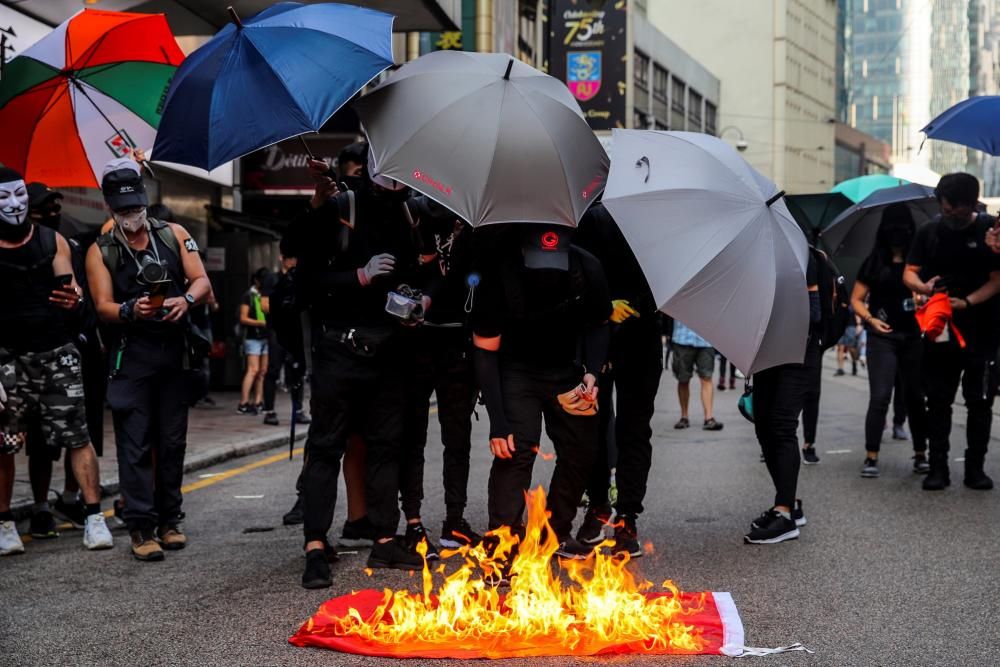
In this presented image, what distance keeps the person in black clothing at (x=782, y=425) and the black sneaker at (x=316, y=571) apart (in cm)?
239

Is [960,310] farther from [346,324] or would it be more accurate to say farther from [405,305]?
[346,324]

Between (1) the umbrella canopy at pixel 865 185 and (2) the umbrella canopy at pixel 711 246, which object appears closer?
(2) the umbrella canopy at pixel 711 246

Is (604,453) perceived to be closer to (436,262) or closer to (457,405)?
(457,405)

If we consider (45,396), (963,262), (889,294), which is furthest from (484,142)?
(889,294)

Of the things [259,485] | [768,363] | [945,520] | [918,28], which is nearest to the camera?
[768,363]

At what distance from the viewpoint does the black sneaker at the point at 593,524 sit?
6605 millimetres

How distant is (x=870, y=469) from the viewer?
925 centimetres

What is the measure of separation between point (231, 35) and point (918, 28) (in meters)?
165

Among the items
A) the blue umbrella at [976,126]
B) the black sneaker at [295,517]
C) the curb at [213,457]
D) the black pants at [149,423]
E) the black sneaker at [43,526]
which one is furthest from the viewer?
the curb at [213,457]

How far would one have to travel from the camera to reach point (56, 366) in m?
6.70

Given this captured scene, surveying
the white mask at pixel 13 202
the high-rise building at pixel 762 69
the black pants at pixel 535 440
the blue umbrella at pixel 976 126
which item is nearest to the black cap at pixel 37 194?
the white mask at pixel 13 202

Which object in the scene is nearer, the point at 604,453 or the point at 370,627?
the point at 370,627

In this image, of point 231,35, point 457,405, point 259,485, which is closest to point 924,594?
point 457,405

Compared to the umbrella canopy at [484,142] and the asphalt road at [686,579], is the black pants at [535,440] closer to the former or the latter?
the asphalt road at [686,579]
